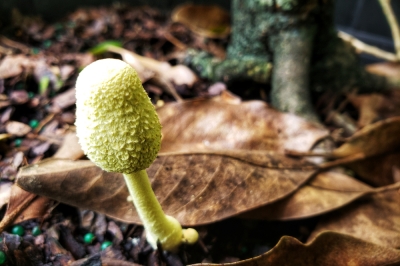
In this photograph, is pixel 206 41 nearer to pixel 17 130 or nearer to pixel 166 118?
pixel 166 118

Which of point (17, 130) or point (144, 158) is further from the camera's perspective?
point (17, 130)

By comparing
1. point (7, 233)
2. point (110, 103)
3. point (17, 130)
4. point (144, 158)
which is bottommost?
point (7, 233)

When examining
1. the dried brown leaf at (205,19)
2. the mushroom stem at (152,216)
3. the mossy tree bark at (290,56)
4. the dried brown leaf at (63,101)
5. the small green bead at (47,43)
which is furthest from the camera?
the dried brown leaf at (205,19)

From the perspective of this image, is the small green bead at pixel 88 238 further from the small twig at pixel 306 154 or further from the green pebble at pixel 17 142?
the small twig at pixel 306 154

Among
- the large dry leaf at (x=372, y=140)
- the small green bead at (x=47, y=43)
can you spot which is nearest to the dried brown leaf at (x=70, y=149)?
the large dry leaf at (x=372, y=140)

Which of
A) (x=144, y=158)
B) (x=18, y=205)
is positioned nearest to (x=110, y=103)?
(x=144, y=158)
